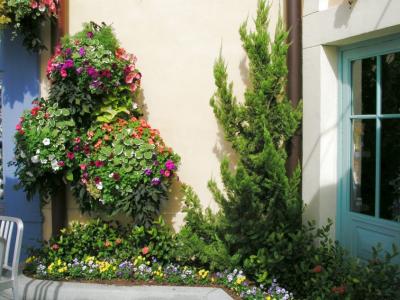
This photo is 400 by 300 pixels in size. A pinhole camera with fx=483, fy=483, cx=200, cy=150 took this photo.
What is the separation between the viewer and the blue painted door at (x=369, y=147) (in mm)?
3777

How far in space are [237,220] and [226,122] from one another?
88cm

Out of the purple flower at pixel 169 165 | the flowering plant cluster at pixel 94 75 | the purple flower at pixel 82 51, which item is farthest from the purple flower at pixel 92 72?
the purple flower at pixel 169 165

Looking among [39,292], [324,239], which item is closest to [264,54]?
[324,239]

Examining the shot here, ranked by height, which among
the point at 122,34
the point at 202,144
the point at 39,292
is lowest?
the point at 39,292

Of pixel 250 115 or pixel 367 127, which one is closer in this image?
pixel 367 127

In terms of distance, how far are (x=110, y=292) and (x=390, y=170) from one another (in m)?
2.46

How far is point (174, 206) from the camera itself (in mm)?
4754

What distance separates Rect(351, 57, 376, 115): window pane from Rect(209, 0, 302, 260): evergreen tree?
0.52 m

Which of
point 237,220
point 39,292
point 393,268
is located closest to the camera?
point 393,268

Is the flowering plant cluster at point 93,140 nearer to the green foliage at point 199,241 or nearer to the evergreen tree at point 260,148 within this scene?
the green foliage at point 199,241

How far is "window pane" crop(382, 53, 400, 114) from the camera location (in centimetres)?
373

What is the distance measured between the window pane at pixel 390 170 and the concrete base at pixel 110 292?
1454 millimetres

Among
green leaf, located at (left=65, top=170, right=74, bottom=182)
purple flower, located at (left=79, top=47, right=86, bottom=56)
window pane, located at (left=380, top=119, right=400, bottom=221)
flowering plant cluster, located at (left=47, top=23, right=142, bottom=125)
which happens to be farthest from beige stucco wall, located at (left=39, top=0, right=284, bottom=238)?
window pane, located at (left=380, top=119, right=400, bottom=221)

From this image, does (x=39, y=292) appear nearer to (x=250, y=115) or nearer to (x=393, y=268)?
(x=250, y=115)
